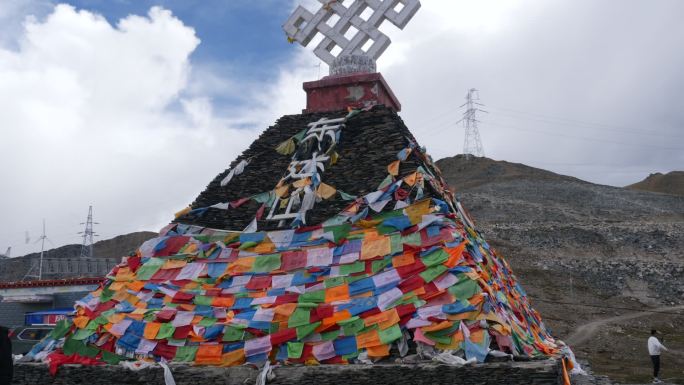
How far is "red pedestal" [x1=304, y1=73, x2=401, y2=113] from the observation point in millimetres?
14312

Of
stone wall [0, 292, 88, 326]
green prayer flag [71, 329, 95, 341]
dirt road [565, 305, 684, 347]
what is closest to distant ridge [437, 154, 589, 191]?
dirt road [565, 305, 684, 347]

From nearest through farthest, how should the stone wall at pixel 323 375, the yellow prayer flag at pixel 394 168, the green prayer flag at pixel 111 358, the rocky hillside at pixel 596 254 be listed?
1. the stone wall at pixel 323 375
2. the green prayer flag at pixel 111 358
3. the yellow prayer flag at pixel 394 168
4. the rocky hillside at pixel 596 254

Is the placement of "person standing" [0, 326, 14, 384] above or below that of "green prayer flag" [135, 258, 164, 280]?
below

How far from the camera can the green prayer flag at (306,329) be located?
9297 mm

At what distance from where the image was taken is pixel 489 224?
43625mm

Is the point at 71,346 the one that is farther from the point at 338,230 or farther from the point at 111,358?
the point at 338,230

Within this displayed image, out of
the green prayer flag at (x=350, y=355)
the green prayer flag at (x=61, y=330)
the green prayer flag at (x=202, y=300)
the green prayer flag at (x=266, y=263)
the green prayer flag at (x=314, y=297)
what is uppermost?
the green prayer flag at (x=266, y=263)

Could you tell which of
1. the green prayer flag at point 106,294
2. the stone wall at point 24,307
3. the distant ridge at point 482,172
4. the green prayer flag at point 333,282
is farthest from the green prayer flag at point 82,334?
the distant ridge at point 482,172

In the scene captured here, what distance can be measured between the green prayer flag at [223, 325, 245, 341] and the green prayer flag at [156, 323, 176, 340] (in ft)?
3.28

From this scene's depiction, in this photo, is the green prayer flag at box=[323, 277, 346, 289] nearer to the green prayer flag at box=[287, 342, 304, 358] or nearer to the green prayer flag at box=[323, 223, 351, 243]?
the green prayer flag at box=[323, 223, 351, 243]

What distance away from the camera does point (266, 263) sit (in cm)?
1080

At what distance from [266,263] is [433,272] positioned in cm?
289

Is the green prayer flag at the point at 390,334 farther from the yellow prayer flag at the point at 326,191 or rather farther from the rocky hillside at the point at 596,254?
the rocky hillside at the point at 596,254

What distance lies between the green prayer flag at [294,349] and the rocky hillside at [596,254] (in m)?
9.96
